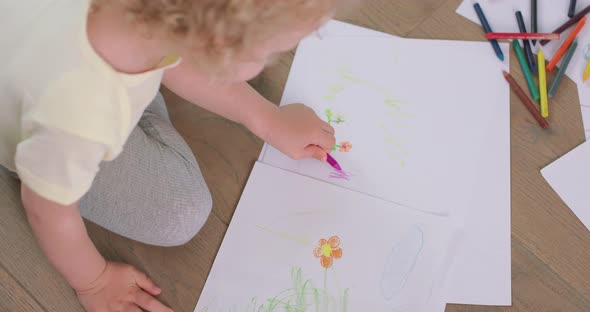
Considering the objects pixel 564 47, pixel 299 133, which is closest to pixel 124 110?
pixel 299 133

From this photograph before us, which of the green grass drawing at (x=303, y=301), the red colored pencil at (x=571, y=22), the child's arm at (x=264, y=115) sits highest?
the red colored pencil at (x=571, y=22)

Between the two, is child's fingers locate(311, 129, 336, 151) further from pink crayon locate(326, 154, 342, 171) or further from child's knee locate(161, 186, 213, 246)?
child's knee locate(161, 186, 213, 246)

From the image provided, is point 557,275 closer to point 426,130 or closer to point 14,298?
point 426,130

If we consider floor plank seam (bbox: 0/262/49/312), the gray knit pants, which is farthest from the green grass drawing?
floor plank seam (bbox: 0/262/49/312)

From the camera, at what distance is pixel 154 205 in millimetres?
732

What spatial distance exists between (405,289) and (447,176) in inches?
6.5

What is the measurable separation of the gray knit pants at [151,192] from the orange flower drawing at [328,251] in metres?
0.15

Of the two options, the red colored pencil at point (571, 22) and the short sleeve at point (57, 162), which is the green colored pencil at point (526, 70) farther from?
the short sleeve at point (57, 162)

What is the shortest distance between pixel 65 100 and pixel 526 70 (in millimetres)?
636

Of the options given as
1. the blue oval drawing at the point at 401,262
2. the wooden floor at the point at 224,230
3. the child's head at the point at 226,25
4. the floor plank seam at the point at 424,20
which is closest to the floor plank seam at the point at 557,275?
the wooden floor at the point at 224,230

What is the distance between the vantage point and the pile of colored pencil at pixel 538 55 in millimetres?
832

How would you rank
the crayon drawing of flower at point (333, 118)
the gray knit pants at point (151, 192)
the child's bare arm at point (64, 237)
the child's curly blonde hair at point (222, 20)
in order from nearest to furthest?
the child's curly blonde hair at point (222, 20)
the child's bare arm at point (64, 237)
the gray knit pants at point (151, 192)
the crayon drawing of flower at point (333, 118)

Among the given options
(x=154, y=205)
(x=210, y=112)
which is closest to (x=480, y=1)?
(x=210, y=112)

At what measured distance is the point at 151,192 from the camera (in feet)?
2.40
